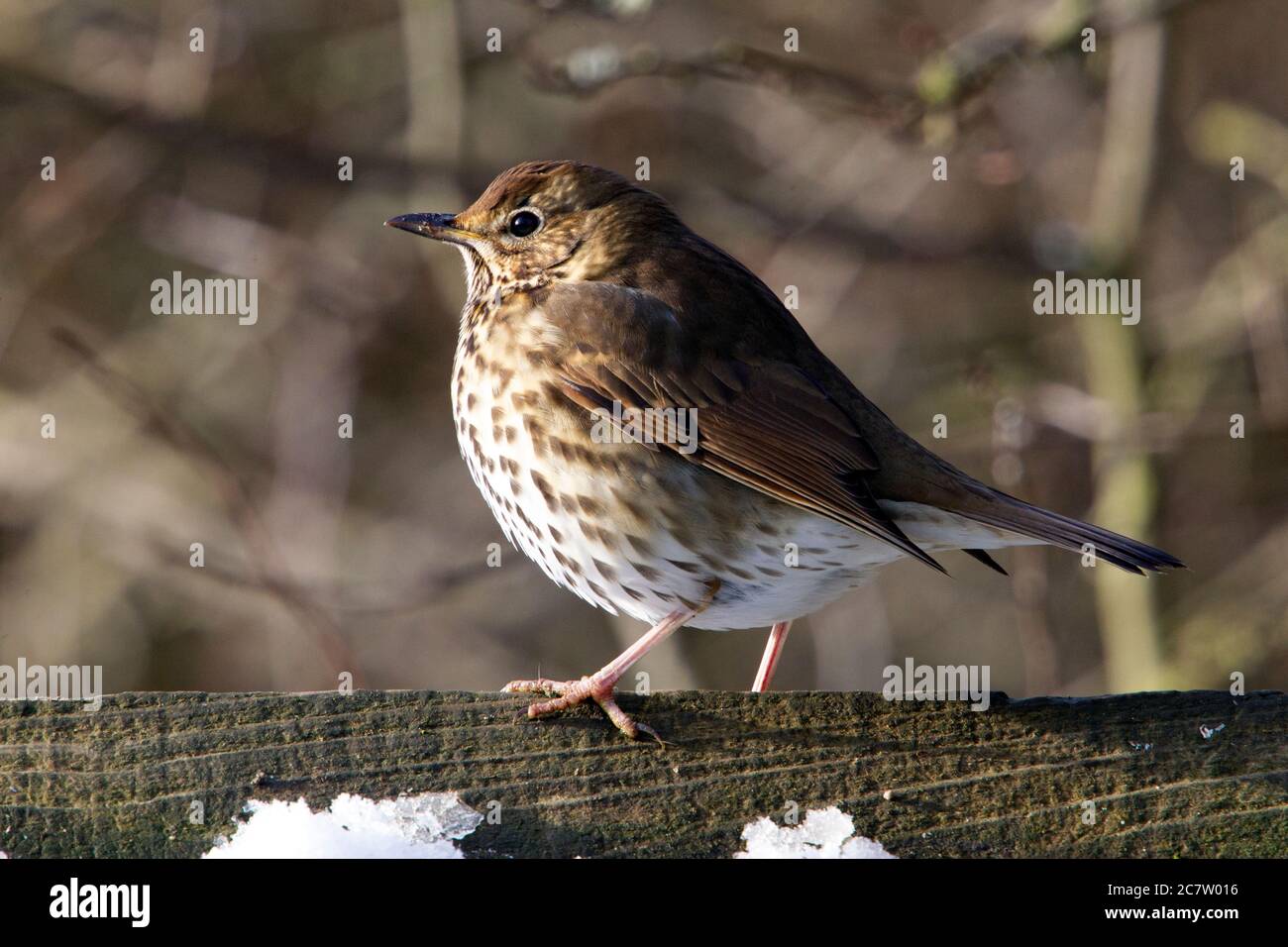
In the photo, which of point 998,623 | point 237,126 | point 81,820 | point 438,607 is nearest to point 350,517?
point 438,607

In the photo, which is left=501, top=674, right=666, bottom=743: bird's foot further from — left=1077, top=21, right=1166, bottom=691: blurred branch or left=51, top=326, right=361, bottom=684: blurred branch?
left=1077, top=21, right=1166, bottom=691: blurred branch

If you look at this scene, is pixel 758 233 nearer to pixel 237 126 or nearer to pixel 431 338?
pixel 431 338

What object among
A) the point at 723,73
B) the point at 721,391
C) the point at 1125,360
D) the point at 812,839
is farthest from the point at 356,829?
the point at 1125,360

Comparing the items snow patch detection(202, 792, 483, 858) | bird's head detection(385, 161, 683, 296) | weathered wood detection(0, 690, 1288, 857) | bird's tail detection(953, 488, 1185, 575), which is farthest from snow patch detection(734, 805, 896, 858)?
bird's head detection(385, 161, 683, 296)

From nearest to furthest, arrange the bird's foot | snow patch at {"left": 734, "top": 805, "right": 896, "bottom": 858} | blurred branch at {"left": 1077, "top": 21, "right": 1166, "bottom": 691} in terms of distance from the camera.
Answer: snow patch at {"left": 734, "top": 805, "right": 896, "bottom": 858} → the bird's foot → blurred branch at {"left": 1077, "top": 21, "right": 1166, "bottom": 691}

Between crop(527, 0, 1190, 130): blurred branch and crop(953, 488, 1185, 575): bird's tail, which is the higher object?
crop(527, 0, 1190, 130): blurred branch
